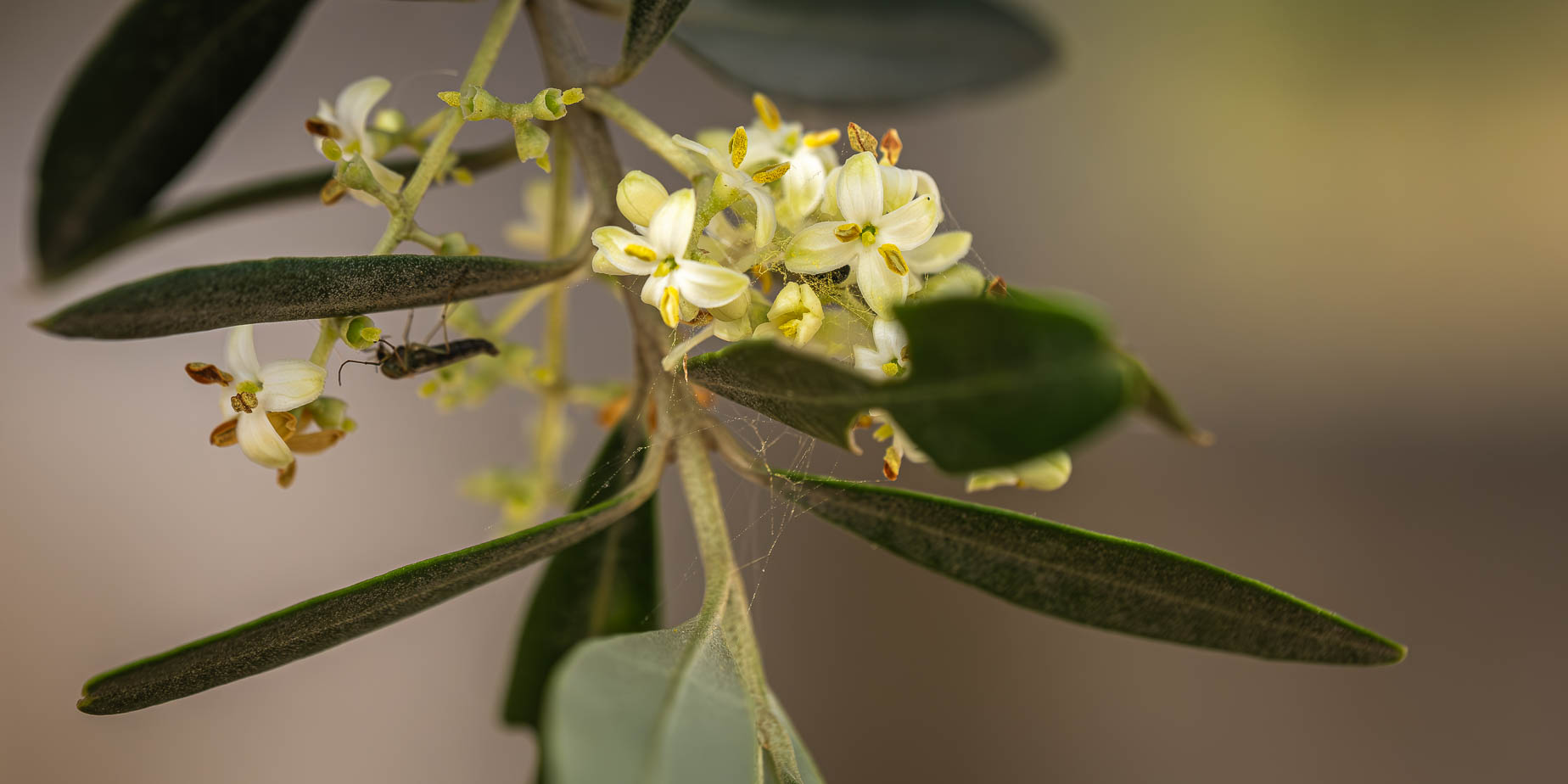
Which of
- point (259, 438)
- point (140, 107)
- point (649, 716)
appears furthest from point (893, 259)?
point (140, 107)

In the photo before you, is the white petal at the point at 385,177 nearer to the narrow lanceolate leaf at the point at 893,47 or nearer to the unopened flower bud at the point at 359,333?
the unopened flower bud at the point at 359,333

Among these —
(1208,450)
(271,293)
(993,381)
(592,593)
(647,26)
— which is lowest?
(1208,450)

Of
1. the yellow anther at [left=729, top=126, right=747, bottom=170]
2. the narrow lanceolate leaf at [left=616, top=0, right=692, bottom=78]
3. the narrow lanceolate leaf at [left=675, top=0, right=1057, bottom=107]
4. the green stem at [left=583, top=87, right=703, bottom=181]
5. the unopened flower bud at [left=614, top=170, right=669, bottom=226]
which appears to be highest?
the narrow lanceolate leaf at [left=675, top=0, right=1057, bottom=107]

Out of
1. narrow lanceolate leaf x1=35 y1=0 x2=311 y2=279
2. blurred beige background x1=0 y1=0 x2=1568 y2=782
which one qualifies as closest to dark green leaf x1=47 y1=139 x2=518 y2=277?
narrow lanceolate leaf x1=35 y1=0 x2=311 y2=279

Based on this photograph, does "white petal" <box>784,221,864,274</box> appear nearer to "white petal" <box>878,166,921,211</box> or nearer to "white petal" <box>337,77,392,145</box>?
"white petal" <box>878,166,921,211</box>

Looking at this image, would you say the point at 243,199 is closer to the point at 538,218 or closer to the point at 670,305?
the point at 538,218

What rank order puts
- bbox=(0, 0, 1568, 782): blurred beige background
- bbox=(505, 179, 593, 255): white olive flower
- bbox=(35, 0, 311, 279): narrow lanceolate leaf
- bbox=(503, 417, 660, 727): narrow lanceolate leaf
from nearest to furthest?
bbox=(35, 0, 311, 279): narrow lanceolate leaf
bbox=(503, 417, 660, 727): narrow lanceolate leaf
bbox=(505, 179, 593, 255): white olive flower
bbox=(0, 0, 1568, 782): blurred beige background
